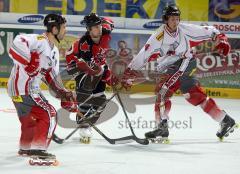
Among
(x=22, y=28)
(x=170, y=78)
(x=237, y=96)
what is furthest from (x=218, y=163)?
(x=22, y=28)

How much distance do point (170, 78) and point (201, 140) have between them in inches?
27.6

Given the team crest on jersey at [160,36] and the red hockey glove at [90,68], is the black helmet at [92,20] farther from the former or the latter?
the team crest on jersey at [160,36]

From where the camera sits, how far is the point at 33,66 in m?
4.18

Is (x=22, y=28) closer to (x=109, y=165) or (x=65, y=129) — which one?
(x=65, y=129)

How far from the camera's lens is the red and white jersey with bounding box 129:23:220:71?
5625 millimetres

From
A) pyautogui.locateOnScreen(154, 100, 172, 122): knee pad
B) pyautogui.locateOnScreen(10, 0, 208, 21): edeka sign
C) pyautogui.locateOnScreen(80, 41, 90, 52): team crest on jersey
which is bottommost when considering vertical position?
pyautogui.locateOnScreen(154, 100, 172, 122): knee pad

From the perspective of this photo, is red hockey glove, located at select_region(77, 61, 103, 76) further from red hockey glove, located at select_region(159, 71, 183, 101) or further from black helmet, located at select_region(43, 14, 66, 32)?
black helmet, located at select_region(43, 14, 66, 32)

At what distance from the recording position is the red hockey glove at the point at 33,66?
4176 millimetres

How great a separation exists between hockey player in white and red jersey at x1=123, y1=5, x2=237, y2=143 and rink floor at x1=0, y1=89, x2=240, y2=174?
9.4 inches

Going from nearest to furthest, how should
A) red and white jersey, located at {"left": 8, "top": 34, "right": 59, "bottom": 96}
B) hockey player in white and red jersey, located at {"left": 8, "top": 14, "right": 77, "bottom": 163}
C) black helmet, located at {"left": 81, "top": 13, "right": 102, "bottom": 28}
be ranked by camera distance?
1. red and white jersey, located at {"left": 8, "top": 34, "right": 59, "bottom": 96}
2. hockey player in white and red jersey, located at {"left": 8, "top": 14, "right": 77, "bottom": 163}
3. black helmet, located at {"left": 81, "top": 13, "right": 102, "bottom": 28}

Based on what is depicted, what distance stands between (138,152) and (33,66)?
1.35 m

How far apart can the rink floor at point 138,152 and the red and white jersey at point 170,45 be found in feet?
2.57

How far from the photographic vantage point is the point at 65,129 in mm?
6129

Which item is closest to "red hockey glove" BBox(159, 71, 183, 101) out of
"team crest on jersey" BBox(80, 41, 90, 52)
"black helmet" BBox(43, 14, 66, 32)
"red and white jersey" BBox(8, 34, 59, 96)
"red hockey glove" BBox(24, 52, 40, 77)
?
"team crest on jersey" BBox(80, 41, 90, 52)
